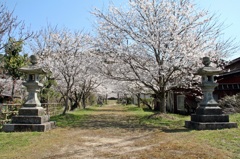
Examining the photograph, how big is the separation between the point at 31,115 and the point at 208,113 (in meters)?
7.79

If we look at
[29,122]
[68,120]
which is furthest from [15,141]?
[68,120]

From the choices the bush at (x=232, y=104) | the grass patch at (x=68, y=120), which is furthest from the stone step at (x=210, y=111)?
the grass patch at (x=68, y=120)

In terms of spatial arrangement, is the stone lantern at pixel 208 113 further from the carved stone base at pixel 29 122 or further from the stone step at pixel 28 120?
the stone step at pixel 28 120

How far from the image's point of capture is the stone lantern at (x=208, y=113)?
1040 centimetres

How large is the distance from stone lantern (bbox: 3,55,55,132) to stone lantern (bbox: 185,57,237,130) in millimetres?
6711

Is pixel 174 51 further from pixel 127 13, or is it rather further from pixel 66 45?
pixel 66 45

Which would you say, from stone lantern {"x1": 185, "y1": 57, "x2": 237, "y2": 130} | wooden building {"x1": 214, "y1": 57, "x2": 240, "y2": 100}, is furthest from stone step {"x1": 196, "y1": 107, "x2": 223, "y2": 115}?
wooden building {"x1": 214, "y1": 57, "x2": 240, "y2": 100}

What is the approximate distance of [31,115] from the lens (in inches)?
425

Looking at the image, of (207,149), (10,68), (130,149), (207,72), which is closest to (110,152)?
(130,149)

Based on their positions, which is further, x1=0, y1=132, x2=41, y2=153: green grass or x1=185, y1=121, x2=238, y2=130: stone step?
x1=185, y1=121, x2=238, y2=130: stone step

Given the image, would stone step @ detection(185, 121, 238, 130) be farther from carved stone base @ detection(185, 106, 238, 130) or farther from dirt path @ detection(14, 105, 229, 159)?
dirt path @ detection(14, 105, 229, 159)

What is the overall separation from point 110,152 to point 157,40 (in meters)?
9.21

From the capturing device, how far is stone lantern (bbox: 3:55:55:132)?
10422 mm

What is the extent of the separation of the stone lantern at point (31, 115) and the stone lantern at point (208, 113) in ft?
22.0
